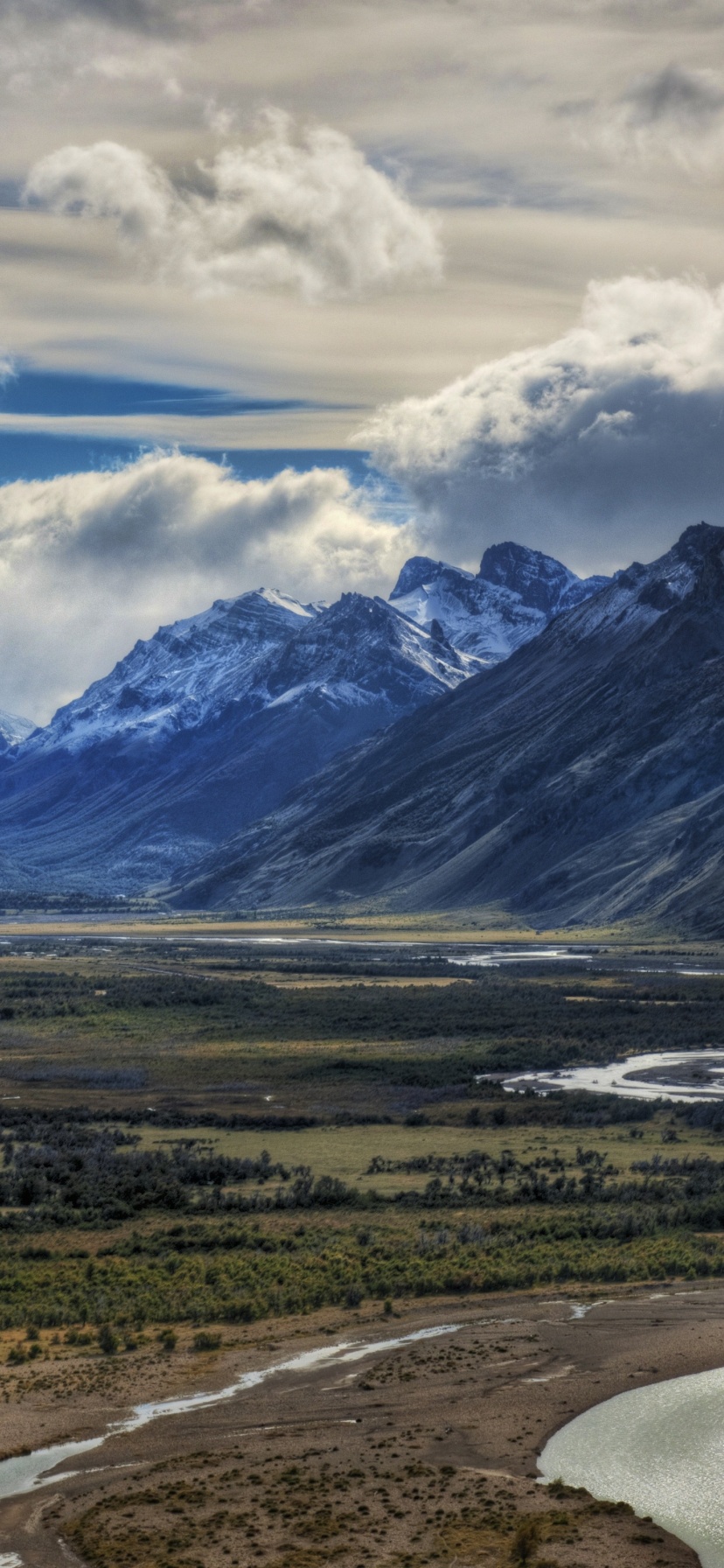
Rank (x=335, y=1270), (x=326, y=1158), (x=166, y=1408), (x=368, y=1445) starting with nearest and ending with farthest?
(x=368, y=1445), (x=166, y=1408), (x=335, y=1270), (x=326, y=1158)

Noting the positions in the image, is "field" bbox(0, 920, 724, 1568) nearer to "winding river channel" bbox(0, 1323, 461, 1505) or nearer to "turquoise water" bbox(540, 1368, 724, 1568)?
"winding river channel" bbox(0, 1323, 461, 1505)

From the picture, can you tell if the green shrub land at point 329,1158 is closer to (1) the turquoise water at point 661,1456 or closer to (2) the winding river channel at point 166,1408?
(2) the winding river channel at point 166,1408

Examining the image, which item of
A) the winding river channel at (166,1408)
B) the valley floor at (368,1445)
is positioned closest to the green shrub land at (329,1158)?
the valley floor at (368,1445)

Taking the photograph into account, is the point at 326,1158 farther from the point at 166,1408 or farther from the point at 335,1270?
the point at 166,1408

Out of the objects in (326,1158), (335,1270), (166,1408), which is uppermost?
(166,1408)

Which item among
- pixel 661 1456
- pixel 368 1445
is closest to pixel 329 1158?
pixel 368 1445

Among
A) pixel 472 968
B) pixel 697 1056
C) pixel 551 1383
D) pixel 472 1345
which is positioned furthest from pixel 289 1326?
pixel 472 968

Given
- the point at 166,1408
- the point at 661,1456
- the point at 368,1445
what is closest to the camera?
the point at 661,1456
